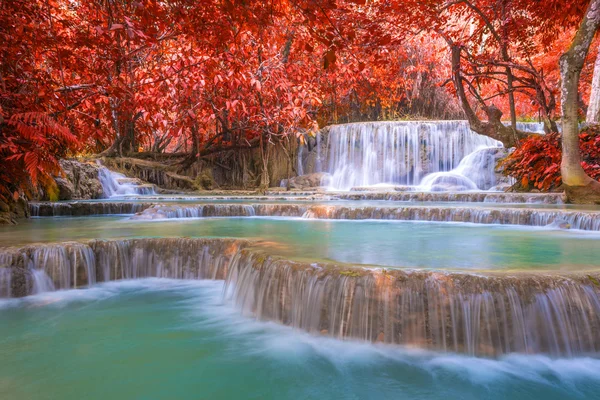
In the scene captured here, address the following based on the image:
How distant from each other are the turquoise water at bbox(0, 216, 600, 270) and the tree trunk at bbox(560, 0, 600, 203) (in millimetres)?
2714

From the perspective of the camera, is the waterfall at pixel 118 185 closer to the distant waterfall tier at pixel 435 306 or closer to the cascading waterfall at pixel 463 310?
the distant waterfall tier at pixel 435 306

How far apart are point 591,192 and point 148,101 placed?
330 inches

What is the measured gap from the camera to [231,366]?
119 inches

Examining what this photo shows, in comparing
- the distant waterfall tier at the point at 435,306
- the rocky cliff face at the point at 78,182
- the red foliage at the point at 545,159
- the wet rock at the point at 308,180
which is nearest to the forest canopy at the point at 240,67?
the rocky cliff face at the point at 78,182

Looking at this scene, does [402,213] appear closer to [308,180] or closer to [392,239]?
[392,239]

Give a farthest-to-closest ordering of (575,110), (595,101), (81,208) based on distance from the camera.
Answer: (595,101) < (81,208) < (575,110)

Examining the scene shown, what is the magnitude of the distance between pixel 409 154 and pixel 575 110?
8121 mm

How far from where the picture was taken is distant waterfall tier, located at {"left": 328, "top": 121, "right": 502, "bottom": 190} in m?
15.5

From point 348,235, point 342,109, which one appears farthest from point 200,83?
point 342,109

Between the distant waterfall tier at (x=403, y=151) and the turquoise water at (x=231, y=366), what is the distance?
12.3 meters

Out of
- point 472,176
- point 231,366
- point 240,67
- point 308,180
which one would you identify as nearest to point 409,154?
point 472,176

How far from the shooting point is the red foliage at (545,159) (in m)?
9.38

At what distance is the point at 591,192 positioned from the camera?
7996 mm

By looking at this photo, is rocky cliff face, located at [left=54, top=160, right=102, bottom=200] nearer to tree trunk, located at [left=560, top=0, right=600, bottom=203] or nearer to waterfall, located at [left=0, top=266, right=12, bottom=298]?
waterfall, located at [left=0, top=266, right=12, bottom=298]
